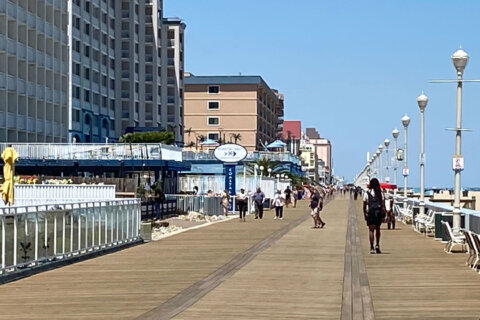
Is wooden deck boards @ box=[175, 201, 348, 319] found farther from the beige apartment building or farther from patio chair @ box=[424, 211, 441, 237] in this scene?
the beige apartment building

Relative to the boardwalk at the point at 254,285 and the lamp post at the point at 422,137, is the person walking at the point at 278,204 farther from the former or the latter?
the boardwalk at the point at 254,285

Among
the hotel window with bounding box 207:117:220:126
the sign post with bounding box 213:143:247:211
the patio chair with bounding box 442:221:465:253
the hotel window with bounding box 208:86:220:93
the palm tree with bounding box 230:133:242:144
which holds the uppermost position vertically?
the hotel window with bounding box 208:86:220:93

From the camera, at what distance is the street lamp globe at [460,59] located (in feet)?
85.9

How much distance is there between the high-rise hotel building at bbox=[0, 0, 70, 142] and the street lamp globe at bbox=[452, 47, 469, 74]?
4910cm

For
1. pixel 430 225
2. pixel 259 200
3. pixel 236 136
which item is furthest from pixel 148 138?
pixel 430 225

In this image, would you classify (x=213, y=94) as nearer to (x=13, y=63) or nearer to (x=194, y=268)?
(x=13, y=63)

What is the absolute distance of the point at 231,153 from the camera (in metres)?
59.0

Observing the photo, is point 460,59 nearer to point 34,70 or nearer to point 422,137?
point 422,137

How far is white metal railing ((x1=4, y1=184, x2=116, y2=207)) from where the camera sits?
138 feet

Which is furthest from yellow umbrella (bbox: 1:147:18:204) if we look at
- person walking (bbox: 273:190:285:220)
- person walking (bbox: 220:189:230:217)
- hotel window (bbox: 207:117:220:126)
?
hotel window (bbox: 207:117:220:126)

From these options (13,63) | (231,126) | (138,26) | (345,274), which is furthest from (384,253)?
(231,126)

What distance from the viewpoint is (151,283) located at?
17.1m

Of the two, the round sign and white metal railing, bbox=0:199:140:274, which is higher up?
the round sign

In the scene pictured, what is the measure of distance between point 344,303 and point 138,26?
10042 centimetres
